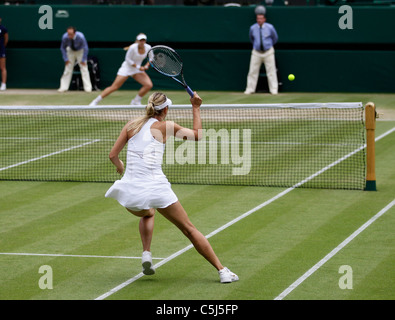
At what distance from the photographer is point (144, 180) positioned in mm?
8781

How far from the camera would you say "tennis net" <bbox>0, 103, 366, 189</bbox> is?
14.8 metres

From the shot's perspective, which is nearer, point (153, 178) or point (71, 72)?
point (153, 178)

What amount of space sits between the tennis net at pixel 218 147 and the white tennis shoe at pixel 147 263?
5396 mm

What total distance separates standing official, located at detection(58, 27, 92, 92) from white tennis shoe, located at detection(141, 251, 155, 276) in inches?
687

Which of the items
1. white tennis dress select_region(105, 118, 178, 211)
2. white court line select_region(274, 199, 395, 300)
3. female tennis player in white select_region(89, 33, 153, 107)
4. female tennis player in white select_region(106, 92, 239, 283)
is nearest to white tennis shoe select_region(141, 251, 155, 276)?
female tennis player in white select_region(106, 92, 239, 283)

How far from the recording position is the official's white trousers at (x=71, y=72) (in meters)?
26.4

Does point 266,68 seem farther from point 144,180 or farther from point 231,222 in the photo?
point 144,180

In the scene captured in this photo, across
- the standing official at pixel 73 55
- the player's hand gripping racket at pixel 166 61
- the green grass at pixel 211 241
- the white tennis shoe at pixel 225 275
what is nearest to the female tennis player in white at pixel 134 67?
the standing official at pixel 73 55

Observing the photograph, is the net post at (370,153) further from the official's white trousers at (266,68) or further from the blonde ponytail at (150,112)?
the official's white trousers at (266,68)

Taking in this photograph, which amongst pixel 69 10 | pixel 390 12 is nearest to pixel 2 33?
pixel 69 10

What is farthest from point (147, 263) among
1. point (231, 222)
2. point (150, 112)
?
point (231, 222)

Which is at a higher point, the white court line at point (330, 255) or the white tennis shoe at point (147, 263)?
the white tennis shoe at point (147, 263)

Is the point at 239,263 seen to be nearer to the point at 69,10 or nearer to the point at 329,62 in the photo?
the point at 329,62

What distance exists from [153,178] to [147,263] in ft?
3.04
